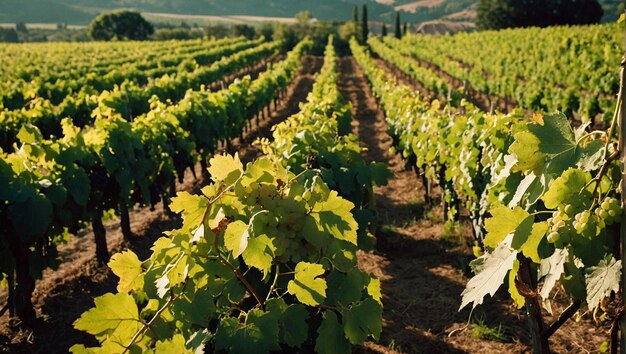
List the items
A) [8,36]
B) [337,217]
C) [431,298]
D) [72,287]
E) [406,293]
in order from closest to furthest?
[337,217] → [431,298] → [406,293] → [72,287] → [8,36]

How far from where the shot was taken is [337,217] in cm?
202

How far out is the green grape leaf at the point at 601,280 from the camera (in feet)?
4.65

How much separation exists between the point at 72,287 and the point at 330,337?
492cm

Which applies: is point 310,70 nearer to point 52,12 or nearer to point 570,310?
point 570,310

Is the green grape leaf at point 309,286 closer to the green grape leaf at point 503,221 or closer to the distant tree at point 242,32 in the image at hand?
the green grape leaf at point 503,221

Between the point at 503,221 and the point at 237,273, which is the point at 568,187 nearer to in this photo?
the point at 503,221

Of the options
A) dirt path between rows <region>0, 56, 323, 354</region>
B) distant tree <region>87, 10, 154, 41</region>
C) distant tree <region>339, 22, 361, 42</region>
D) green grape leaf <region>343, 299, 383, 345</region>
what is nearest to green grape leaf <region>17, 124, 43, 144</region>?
dirt path between rows <region>0, 56, 323, 354</region>

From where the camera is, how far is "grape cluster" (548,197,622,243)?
57.1 inches

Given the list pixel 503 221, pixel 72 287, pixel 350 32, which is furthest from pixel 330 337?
pixel 350 32

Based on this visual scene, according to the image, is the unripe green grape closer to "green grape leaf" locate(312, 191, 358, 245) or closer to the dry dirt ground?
"green grape leaf" locate(312, 191, 358, 245)

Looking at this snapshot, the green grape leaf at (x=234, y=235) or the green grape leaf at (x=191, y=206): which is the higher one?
the green grape leaf at (x=191, y=206)

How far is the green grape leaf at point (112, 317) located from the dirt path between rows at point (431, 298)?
3.17 meters

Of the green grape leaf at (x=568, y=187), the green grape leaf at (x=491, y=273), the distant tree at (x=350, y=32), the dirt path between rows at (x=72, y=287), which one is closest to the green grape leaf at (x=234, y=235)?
the green grape leaf at (x=491, y=273)

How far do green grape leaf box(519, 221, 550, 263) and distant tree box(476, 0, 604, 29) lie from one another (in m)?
56.5
